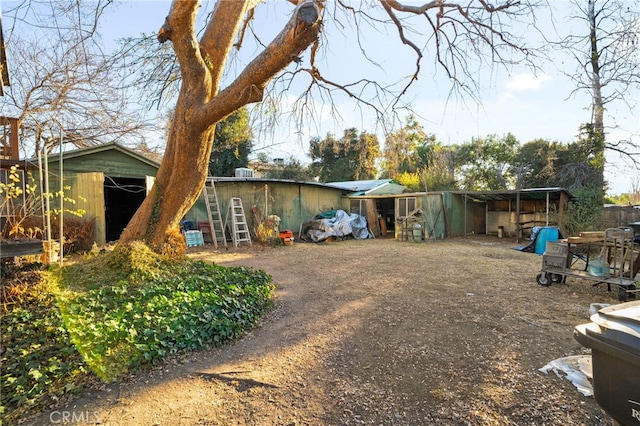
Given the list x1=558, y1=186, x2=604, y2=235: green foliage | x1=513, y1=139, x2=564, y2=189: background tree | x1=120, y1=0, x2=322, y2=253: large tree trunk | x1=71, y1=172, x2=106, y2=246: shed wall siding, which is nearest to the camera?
x1=120, y1=0, x2=322, y2=253: large tree trunk

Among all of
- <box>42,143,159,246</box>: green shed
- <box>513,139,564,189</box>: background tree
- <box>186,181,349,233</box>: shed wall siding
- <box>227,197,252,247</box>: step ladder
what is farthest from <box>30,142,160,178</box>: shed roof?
<box>513,139,564,189</box>: background tree

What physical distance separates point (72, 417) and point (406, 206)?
43.7ft

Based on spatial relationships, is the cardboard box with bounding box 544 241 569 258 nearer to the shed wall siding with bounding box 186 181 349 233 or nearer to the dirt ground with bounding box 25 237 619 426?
the dirt ground with bounding box 25 237 619 426

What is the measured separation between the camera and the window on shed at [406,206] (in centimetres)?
1385

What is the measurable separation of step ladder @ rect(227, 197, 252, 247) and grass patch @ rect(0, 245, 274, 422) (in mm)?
5632

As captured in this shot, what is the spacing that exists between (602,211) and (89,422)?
14878mm

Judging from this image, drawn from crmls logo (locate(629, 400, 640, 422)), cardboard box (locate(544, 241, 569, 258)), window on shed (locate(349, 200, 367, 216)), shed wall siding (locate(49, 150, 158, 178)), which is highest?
shed wall siding (locate(49, 150, 158, 178))

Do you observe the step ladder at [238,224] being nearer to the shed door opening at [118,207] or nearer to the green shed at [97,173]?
the green shed at [97,173]

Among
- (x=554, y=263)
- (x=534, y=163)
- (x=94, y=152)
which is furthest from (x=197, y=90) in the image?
(x=534, y=163)

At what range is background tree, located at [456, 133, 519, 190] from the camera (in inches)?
751

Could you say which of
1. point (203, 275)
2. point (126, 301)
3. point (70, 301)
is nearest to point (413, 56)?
point (203, 275)

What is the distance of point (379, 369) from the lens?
2641 millimetres

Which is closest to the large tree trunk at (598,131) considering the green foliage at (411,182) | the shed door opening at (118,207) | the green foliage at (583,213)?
the green foliage at (583,213)

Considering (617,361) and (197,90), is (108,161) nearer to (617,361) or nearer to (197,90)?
(197,90)
